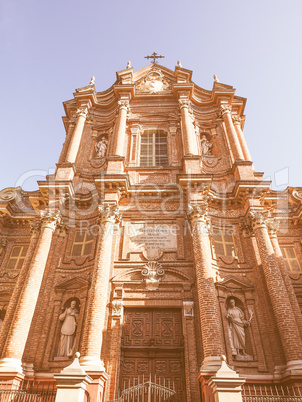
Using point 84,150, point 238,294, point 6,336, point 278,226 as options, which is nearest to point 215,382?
point 238,294

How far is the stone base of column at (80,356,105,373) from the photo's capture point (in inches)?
387

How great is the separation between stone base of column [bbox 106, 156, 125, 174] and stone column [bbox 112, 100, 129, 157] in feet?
2.29

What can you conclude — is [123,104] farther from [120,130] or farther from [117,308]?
[117,308]

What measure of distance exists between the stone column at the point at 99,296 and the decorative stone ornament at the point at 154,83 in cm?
1071

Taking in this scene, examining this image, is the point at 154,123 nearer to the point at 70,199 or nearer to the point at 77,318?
the point at 70,199

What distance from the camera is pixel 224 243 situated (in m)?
14.2

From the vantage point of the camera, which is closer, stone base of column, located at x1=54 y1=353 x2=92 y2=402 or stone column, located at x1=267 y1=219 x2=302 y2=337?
stone base of column, located at x1=54 y1=353 x2=92 y2=402

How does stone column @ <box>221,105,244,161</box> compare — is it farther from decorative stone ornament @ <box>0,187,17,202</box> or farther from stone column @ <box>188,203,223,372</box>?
decorative stone ornament @ <box>0,187,17,202</box>

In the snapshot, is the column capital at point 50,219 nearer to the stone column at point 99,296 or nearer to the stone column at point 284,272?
the stone column at point 99,296

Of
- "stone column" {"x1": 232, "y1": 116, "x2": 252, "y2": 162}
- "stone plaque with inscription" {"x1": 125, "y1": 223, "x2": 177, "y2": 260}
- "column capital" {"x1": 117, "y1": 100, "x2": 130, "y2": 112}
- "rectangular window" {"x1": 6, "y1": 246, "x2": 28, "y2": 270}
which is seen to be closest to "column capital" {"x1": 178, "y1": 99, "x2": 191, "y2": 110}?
"stone column" {"x1": 232, "y1": 116, "x2": 252, "y2": 162}

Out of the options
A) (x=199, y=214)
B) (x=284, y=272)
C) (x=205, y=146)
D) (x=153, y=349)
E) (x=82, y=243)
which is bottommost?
(x=153, y=349)

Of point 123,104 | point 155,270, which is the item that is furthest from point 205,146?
point 155,270

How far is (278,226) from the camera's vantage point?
15.5 metres

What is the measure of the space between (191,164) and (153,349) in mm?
8282
